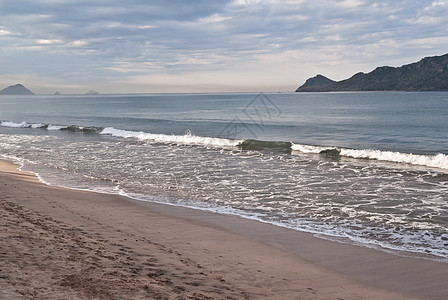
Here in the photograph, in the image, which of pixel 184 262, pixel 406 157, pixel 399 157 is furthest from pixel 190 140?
pixel 184 262

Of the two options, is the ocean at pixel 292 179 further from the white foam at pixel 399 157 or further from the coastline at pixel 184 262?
the coastline at pixel 184 262

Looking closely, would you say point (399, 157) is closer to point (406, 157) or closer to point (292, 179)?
point (406, 157)

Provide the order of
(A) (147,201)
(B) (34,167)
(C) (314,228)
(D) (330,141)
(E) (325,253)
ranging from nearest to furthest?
1. (E) (325,253)
2. (C) (314,228)
3. (A) (147,201)
4. (B) (34,167)
5. (D) (330,141)

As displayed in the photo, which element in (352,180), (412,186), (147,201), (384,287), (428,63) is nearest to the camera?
(384,287)

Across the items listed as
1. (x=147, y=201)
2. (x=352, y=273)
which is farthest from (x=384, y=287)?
(x=147, y=201)

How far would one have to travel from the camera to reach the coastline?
467 cm

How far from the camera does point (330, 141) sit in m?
26.3

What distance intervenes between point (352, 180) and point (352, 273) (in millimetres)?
8625

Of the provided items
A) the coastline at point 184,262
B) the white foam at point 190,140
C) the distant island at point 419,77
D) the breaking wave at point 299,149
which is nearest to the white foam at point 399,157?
the breaking wave at point 299,149

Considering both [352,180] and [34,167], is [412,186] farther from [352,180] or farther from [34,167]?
[34,167]

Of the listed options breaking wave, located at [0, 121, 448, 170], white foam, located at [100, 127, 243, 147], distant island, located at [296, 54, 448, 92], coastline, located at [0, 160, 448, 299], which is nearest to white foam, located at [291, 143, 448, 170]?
breaking wave, located at [0, 121, 448, 170]

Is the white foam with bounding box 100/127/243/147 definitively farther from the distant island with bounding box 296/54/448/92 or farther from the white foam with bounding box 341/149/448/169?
the distant island with bounding box 296/54/448/92

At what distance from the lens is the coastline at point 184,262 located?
184 inches

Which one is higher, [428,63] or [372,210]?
[428,63]
